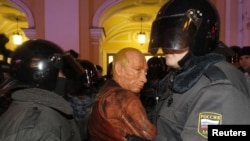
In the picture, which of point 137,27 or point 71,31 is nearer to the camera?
point 71,31

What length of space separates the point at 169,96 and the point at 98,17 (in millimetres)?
6766

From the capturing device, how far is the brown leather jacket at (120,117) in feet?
6.54

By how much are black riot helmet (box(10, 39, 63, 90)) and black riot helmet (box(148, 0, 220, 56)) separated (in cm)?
63

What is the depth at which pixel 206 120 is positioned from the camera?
4.12 feet

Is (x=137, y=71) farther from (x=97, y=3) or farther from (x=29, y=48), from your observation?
(x=97, y=3)

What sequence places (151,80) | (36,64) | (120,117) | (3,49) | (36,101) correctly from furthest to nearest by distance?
(151,80) < (3,49) < (120,117) < (36,64) < (36,101)

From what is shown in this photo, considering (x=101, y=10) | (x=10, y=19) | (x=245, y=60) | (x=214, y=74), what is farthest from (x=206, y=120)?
(x=10, y=19)

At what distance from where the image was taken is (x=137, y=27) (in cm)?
1432

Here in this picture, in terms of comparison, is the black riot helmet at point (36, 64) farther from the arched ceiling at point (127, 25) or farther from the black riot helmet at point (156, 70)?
the arched ceiling at point (127, 25)

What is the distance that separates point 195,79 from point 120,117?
751 mm

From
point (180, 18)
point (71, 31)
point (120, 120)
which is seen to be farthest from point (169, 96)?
point (71, 31)

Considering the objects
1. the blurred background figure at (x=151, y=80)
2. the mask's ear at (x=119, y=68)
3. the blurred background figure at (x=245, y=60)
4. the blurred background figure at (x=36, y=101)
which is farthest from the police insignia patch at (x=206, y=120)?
the blurred background figure at (x=245, y=60)

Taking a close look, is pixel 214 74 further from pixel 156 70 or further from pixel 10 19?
pixel 10 19

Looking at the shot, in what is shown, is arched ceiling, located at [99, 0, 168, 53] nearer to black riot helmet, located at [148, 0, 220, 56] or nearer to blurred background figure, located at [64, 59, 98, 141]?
blurred background figure, located at [64, 59, 98, 141]
